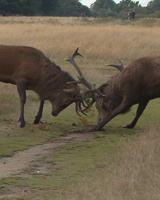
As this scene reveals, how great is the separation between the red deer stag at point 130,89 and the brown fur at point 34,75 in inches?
25.5

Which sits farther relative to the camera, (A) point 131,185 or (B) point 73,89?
(B) point 73,89

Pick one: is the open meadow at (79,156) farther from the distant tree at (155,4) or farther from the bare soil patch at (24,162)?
the distant tree at (155,4)

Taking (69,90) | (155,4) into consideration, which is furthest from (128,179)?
(155,4)

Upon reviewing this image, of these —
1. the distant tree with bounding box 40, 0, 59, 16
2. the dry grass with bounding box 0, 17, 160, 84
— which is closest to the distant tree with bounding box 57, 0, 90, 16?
the distant tree with bounding box 40, 0, 59, 16

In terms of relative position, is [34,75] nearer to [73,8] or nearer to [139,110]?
[139,110]

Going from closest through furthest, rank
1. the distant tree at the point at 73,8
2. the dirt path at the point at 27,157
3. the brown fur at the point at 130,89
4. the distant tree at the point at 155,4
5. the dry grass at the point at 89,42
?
the dirt path at the point at 27,157
the brown fur at the point at 130,89
the dry grass at the point at 89,42
the distant tree at the point at 73,8
the distant tree at the point at 155,4

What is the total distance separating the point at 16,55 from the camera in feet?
34.0

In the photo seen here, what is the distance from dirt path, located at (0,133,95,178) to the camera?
21.3 feet

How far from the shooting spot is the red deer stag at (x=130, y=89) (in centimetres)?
991

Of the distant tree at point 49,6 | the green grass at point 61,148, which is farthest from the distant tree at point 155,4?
the green grass at point 61,148

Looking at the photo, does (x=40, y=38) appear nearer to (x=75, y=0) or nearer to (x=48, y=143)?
(x=48, y=143)

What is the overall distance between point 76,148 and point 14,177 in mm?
2467

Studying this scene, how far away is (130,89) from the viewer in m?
10.2

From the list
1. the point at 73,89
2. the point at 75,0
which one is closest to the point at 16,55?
the point at 73,89
